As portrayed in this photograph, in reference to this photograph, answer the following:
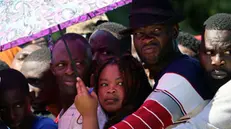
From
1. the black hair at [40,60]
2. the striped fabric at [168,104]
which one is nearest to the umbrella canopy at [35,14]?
the striped fabric at [168,104]

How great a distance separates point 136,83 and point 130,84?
0.05m

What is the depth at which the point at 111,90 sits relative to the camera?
531 centimetres

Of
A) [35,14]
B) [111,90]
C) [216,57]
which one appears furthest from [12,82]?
[216,57]

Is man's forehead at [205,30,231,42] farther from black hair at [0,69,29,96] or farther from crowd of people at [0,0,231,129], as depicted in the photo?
black hair at [0,69,29,96]

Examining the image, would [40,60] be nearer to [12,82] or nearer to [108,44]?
[108,44]

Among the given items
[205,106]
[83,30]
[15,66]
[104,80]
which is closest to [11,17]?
[104,80]

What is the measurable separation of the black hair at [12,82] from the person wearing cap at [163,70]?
0.85 m

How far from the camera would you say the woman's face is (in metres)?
5.31

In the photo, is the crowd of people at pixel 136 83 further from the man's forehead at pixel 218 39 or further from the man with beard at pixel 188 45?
the man with beard at pixel 188 45

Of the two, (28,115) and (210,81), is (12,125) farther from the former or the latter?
(210,81)

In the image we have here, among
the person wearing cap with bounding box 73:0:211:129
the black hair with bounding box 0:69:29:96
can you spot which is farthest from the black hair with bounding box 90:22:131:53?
the black hair with bounding box 0:69:29:96

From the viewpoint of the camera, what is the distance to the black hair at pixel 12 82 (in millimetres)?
5672

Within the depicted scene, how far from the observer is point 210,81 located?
4.91 metres

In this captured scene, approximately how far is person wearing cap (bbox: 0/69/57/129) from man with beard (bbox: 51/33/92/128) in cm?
16
